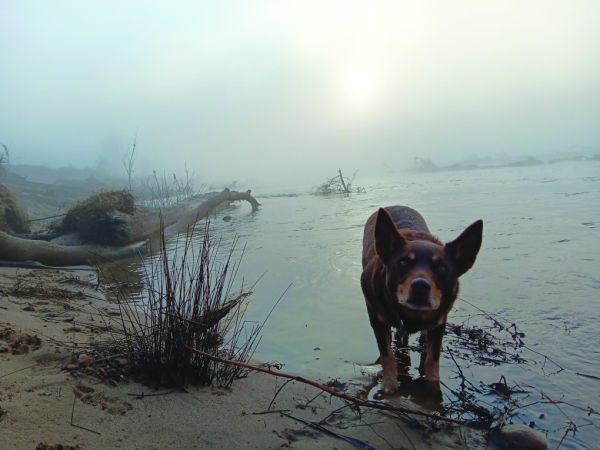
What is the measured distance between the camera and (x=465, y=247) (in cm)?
Result: 336

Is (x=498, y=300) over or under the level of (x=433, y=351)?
under

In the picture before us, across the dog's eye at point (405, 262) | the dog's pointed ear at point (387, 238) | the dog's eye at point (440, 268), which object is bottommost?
the dog's eye at point (440, 268)

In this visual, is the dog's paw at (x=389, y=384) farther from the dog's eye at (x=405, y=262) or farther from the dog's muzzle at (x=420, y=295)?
the dog's eye at (x=405, y=262)

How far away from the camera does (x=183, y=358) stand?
3.24 meters

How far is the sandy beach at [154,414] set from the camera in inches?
96.7

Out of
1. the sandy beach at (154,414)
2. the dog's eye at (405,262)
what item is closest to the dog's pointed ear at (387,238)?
the dog's eye at (405,262)

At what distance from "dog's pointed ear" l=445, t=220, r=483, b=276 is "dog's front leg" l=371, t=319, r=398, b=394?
942 millimetres

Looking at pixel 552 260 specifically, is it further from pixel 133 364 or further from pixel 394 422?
pixel 133 364

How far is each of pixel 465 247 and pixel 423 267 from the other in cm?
44

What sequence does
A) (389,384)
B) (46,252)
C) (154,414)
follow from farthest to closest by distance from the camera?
(46,252)
(389,384)
(154,414)

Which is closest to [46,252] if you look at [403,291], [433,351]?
[433,351]

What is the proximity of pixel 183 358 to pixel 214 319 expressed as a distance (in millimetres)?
402

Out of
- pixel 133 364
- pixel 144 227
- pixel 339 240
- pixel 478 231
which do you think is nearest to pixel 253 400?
pixel 133 364

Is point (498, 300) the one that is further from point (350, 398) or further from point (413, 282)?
point (350, 398)
